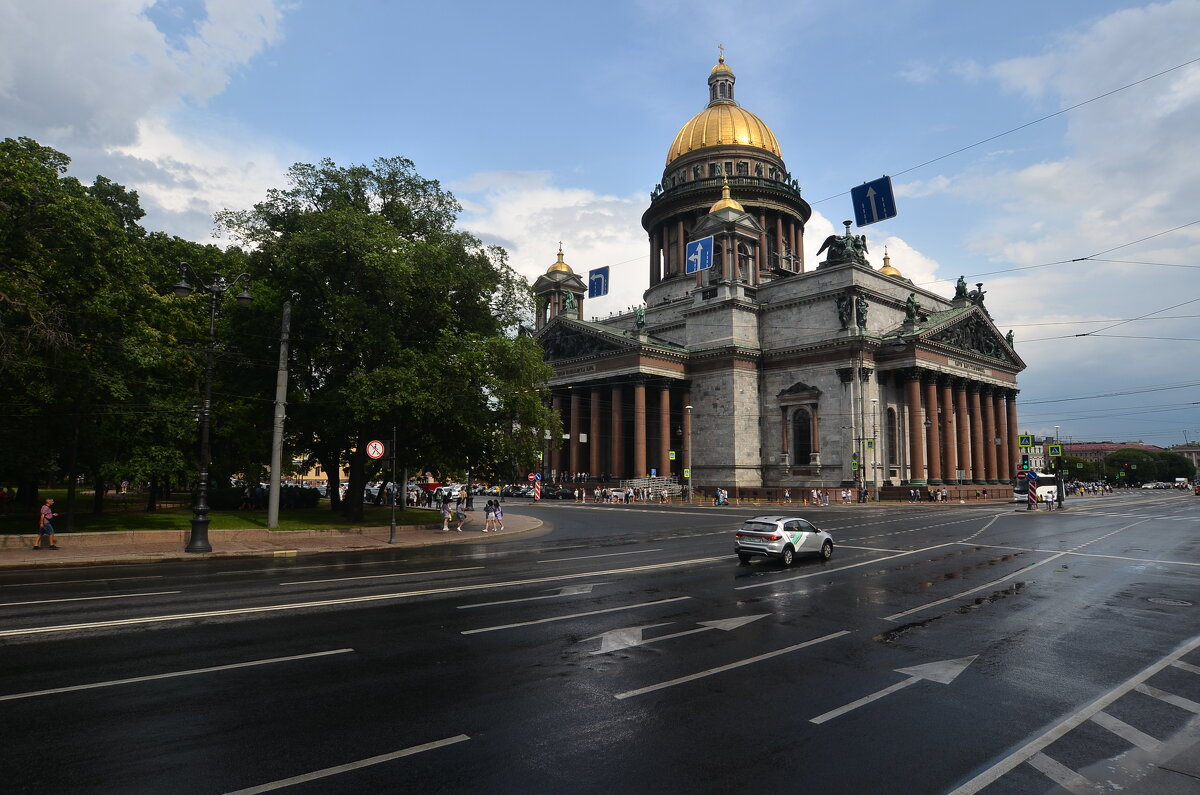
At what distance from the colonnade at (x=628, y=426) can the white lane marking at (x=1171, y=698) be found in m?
52.7

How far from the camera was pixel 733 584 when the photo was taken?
1548 cm

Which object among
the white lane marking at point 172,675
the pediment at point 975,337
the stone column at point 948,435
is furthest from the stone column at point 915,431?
the white lane marking at point 172,675

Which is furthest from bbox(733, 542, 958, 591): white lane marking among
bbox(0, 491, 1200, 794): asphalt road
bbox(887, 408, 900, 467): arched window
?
bbox(887, 408, 900, 467): arched window

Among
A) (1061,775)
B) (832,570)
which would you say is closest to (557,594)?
(832,570)

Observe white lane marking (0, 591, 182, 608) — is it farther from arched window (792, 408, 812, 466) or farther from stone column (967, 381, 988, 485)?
stone column (967, 381, 988, 485)

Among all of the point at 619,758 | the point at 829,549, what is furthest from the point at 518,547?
the point at 619,758

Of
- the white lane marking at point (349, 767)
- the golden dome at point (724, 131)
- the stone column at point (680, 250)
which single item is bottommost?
the white lane marking at point (349, 767)

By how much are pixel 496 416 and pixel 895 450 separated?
137 feet

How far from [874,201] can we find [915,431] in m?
30.8

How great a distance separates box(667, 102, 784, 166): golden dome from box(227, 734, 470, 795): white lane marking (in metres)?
81.3

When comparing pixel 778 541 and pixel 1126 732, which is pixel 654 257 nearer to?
pixel 778 541

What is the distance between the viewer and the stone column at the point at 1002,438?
69.5 meters

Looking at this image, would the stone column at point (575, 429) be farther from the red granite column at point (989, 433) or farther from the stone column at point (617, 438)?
the red granite column at point (989, 433)

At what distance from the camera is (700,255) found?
63906 millimetres
